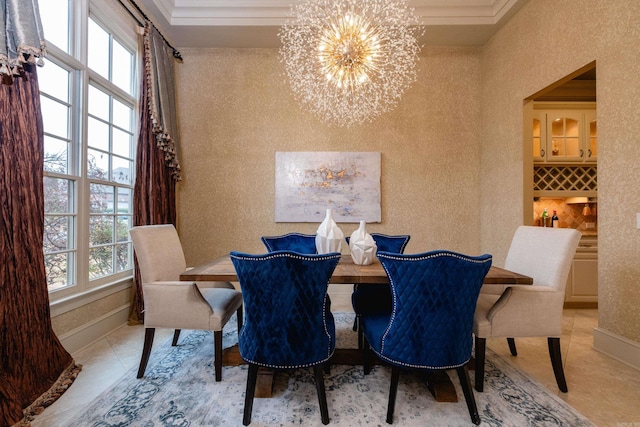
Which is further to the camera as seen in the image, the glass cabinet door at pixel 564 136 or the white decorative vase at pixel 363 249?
the glass cabinet door at pixel 564 136

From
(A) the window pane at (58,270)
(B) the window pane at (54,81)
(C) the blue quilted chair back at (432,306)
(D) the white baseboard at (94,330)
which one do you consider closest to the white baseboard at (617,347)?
(C) the blue quilted chair back at (432,306)

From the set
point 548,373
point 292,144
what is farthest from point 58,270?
point 548,373

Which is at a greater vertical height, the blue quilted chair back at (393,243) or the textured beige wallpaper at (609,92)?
the textured beige wallpaper at (609,92)

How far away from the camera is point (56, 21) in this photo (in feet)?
7.38

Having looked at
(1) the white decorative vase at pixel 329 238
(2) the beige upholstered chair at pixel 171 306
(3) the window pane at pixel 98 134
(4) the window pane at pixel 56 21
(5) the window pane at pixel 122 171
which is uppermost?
(4) the window pane at pixel 56 21

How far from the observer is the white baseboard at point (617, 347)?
209cm

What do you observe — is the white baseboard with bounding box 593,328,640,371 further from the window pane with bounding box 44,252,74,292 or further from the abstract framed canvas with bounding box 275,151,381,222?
the window pane with bounding box 44,252,74,292

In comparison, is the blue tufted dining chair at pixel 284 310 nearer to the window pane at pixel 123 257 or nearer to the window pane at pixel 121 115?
the window pane at pixel 123 257

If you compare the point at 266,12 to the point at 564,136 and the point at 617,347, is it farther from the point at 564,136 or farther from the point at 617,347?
the point at 617,347

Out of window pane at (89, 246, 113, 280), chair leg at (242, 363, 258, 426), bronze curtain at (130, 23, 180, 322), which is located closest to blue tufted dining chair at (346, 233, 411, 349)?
chair leg at (242, 363, 258, 426)

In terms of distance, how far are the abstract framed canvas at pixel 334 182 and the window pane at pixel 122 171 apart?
5.40ft

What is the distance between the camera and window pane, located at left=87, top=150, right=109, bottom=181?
2583 mm

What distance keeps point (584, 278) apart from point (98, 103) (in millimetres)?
5304

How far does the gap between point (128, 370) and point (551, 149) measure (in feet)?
15.6
